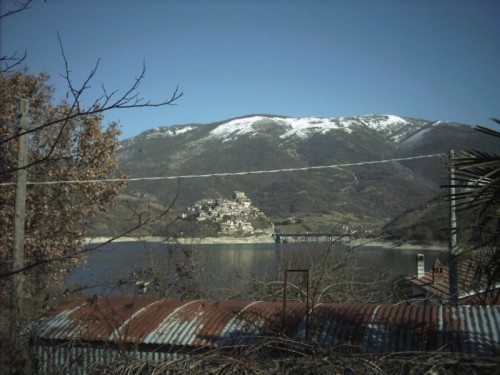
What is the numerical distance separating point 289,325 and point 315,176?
Answer: 83635 mm

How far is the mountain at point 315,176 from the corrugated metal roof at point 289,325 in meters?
1.87

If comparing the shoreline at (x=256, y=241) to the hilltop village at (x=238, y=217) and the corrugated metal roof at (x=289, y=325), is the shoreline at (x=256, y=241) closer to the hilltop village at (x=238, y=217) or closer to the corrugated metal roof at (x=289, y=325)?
the hilltop village at (x=238, y=217)

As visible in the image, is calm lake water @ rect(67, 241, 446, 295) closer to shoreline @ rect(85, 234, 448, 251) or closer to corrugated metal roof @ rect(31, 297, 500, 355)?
shoreline @ rect(85, 234, 448, 251)

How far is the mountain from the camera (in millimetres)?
25308

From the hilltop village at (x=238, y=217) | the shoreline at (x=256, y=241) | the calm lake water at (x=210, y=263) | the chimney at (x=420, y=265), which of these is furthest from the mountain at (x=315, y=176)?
the chimney at (x=420, y=265)

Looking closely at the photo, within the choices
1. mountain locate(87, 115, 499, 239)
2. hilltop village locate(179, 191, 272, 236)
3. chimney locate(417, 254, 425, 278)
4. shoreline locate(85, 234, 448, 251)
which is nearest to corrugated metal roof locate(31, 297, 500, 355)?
mountain locate(87, 115, 499, 239)

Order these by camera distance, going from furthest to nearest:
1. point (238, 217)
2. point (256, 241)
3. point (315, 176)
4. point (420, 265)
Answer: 1. point (315, 176)
2. point (256, 241)
3. point (238, 217)
4. point (420, 265)

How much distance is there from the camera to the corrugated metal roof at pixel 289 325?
657cm

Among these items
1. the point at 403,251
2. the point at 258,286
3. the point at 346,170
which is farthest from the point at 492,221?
the point at 346,170

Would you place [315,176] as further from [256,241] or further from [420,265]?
[420,265]

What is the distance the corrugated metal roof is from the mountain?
1870 mm

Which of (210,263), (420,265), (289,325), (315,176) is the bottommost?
(420,265)

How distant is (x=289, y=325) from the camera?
7.59m

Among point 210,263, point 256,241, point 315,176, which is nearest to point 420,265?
point 210,263
